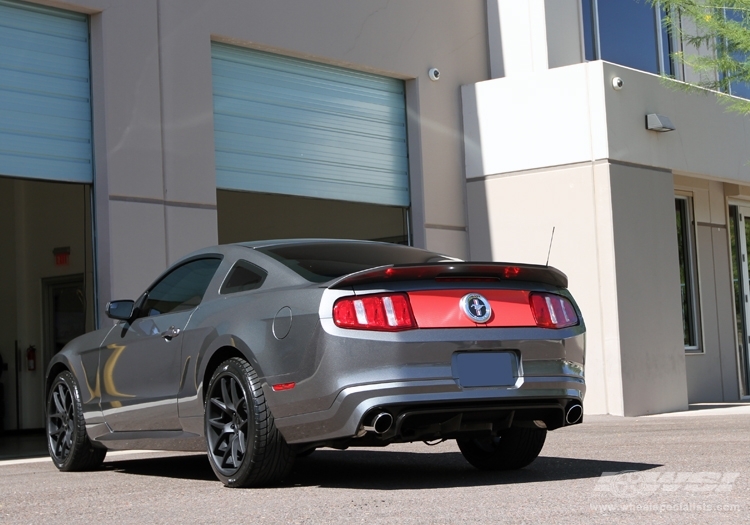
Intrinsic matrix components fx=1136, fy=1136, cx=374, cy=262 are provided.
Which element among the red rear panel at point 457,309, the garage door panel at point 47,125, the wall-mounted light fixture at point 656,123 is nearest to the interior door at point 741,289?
the wall-mounted light fixture at point 656,123

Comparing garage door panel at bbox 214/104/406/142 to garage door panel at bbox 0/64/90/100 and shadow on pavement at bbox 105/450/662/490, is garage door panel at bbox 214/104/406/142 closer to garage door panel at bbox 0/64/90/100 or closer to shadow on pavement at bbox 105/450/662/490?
garage door panel at bbox 0/64/90/100

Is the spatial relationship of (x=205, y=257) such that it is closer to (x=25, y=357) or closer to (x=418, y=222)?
(x=418, y=222)

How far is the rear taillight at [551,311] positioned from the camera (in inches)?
241

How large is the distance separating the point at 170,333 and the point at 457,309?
187cm

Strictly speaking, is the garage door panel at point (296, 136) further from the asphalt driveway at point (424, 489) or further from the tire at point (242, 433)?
the tire at point (242, 433)

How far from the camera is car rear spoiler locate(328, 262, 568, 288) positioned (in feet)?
18.8

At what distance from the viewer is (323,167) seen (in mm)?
13461

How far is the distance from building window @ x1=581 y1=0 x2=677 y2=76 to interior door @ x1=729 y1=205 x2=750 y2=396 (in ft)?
9.23

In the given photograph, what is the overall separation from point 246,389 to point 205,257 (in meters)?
1.31

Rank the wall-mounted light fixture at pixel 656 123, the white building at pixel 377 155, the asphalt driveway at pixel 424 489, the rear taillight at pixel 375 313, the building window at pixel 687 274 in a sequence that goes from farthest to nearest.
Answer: the building window at pixel 687 274 → the wall-mounted light fixture at pixel 656 123 → the white building at pixel 377 155 → the rear taillight at pixel 375 313 → the asphalt driveway at pixel 424 489

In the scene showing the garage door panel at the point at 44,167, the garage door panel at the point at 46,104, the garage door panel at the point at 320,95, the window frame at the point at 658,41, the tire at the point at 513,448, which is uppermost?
the window frame at the point at 658,41

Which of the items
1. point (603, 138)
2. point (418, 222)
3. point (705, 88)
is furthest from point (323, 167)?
point (705, 88)

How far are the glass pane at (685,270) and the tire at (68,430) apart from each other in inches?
453

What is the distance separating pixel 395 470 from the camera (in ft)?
22.9
